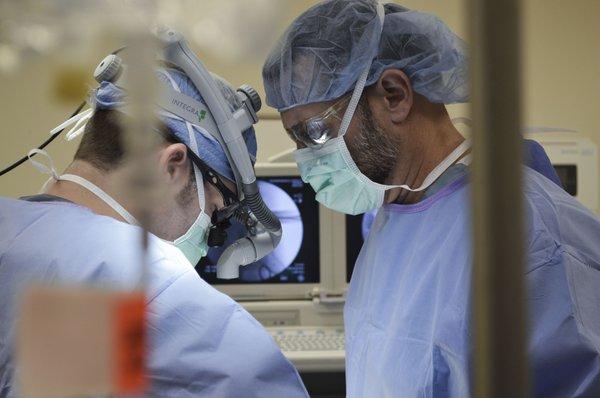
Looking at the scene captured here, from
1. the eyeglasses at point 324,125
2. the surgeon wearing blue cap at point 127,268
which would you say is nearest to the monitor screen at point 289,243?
the eyeglasses at point 324,125

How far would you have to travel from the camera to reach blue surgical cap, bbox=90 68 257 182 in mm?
1141

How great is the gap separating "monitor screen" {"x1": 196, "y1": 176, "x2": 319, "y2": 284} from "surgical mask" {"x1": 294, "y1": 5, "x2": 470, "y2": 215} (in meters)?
0.91

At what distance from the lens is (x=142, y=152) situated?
0.39 metres

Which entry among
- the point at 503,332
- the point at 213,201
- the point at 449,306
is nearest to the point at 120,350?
the point at 503,332

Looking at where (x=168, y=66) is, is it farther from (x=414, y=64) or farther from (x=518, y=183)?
(x=518, y=183)

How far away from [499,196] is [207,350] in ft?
2.39

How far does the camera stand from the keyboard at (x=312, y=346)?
2.13 meters

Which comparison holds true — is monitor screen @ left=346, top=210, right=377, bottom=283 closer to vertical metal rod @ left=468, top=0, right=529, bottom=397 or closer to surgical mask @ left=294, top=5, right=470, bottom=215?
surgical mask @ left=294, top=5, right=470, bottom=215

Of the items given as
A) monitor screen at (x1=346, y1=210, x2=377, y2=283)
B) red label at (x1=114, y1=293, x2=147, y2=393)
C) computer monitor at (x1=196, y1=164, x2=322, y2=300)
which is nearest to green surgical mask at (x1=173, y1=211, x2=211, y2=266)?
red label at (x1=114, y1=293, x2=147, y2=393)

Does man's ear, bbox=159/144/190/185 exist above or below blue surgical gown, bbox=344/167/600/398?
above

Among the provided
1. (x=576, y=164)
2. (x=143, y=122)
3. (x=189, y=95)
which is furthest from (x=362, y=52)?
(x=576, y=164)

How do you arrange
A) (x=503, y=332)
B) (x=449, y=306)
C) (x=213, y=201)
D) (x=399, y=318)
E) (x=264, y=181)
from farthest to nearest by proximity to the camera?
(x=264, y=181) < (x=213, y=201) < (x=399, y=318) < (x=449, y=306) < (x=503, y=332)

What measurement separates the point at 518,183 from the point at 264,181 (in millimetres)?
1995

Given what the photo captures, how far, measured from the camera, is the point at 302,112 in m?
1.32
